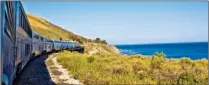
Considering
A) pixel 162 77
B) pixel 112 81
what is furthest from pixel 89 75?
pixel 162 77

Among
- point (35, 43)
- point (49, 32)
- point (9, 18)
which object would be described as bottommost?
point (35, 43)

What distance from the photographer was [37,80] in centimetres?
1734

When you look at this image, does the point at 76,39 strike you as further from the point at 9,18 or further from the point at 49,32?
the point at 9,18

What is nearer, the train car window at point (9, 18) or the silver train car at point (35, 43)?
the train car window at point (9, 18)

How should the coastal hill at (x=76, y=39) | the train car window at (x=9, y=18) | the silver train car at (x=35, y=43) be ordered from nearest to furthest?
the train car window at (x=9, y=18) < the silver train car at (x=35, y=43) < the coastal hill at (x=76, y=39)

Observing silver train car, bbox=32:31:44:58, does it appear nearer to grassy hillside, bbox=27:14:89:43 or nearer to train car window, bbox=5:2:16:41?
train car window, bbox=5:2:16:41

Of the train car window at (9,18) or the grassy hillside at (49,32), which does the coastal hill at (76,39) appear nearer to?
the grassy hillside at (49,32)

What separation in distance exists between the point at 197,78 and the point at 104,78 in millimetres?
4125

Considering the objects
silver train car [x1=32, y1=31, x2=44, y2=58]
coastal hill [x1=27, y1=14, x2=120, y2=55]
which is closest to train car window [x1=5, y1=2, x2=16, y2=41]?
silver train car [x1=32, y1=31, x2=44, y2=58]

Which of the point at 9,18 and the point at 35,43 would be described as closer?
the point at 9,18

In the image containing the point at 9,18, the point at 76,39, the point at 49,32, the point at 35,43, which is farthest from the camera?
the point at 76,39

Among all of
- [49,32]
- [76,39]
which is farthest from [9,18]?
[76,39]

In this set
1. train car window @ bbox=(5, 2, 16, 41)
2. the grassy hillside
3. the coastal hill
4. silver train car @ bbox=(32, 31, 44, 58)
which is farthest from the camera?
the grassy hillside

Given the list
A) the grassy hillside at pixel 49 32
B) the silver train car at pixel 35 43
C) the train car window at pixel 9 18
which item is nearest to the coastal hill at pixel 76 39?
the grassy hillside at pixel 49 32
